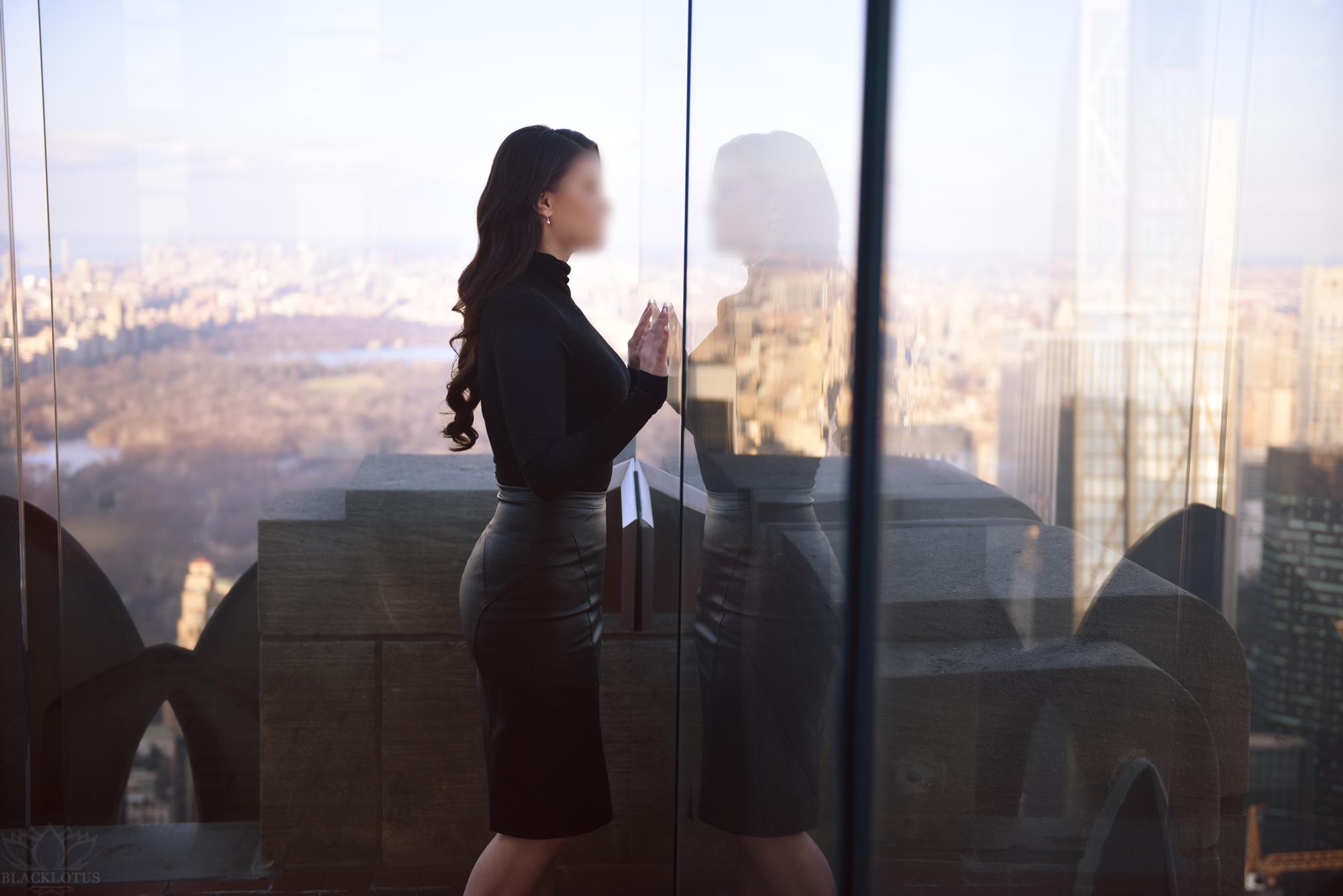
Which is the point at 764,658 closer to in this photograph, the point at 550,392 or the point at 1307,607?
the point at 550,392

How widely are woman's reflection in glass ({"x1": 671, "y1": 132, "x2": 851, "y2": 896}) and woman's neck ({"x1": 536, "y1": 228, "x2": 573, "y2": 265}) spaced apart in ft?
1.89

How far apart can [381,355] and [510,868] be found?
1694mm

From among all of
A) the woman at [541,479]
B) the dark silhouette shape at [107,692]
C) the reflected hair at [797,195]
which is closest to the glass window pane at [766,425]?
the reflected hair at [797,195]

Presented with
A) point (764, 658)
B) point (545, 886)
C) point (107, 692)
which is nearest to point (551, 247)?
point (764, 658)

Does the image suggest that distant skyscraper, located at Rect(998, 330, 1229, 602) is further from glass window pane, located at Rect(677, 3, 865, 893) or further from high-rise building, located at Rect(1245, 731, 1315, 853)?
glass window pane, located at Rect(677, 3, 865, 893)

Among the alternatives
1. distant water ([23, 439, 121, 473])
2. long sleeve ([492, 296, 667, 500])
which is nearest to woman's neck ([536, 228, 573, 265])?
long sleeve ([492, 296, 667, 500])

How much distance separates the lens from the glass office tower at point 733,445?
88 centimetres

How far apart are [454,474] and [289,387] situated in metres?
0.60

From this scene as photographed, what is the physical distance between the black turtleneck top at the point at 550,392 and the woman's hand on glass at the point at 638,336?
0.09 ft

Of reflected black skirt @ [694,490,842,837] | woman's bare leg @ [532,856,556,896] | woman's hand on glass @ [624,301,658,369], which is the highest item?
woman's hand on glass @ [624,301,658,369]

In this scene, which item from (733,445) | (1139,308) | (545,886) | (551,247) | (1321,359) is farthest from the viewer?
(545,886)

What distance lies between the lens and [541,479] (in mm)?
2131

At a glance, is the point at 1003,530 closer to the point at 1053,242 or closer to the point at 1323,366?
the point at 1053,242

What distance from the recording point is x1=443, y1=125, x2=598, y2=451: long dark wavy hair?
229 centimetres
